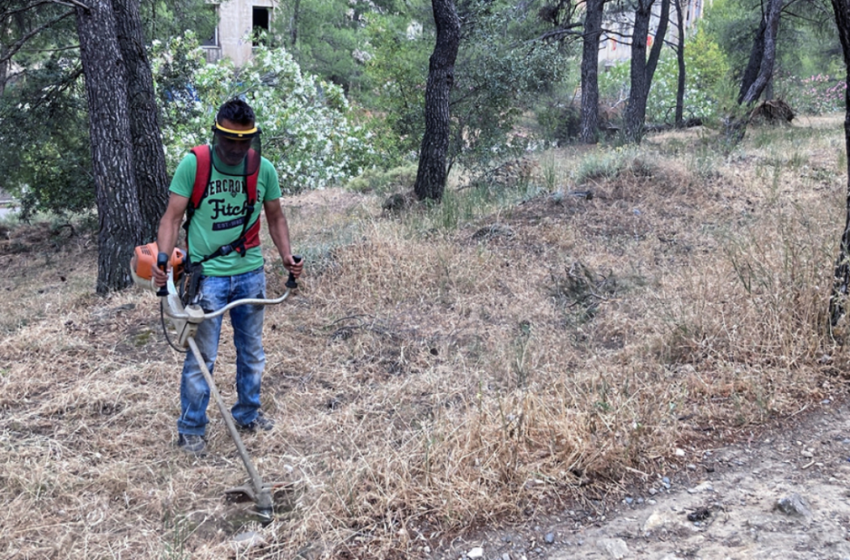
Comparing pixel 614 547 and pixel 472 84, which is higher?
pixel 472 84

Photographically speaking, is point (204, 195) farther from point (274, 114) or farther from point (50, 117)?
point (274, 114)

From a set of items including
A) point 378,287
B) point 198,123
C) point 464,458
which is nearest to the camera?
point 464,458

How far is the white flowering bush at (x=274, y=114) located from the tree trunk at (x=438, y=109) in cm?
349

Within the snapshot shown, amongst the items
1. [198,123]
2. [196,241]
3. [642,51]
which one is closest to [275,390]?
[196,241]

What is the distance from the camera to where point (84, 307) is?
6.48 metres

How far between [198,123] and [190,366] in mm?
8257

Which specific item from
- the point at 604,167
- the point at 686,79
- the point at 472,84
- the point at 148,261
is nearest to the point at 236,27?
the point at 686,79

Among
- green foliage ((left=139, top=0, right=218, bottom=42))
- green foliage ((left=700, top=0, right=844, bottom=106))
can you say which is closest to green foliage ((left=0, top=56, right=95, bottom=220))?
green foliage ((left=139, top=0, right=218, bottom=42))

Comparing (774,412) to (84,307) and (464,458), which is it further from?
(84,307)

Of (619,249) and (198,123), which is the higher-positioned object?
(198,123)

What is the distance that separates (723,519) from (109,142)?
632cm

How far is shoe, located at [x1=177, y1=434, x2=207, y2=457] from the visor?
1.45 metres

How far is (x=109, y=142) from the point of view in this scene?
677 cm

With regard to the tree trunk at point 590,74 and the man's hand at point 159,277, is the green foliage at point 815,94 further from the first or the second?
the man's hand at point 159,277
